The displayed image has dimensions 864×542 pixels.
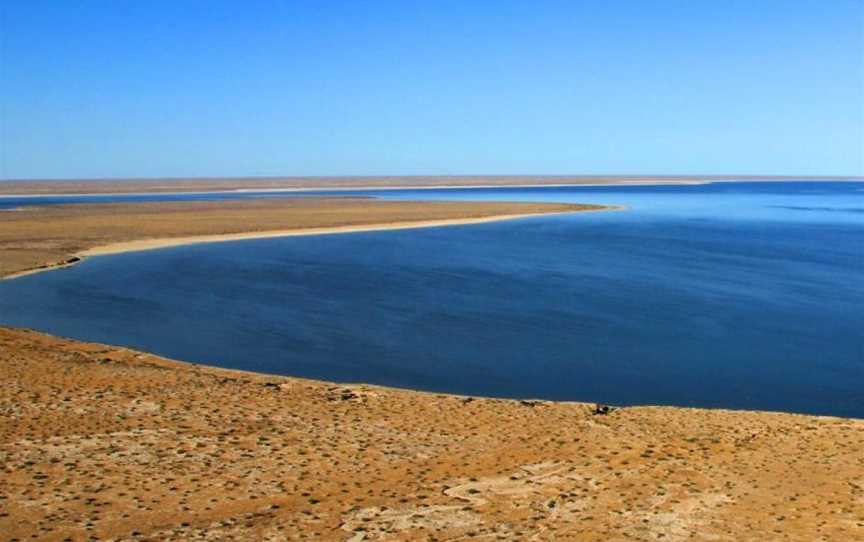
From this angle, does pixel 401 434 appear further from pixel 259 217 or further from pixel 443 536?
pixel 259 217

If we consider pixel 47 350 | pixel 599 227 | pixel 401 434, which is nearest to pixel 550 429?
pixel 401 434

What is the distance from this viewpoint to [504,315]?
91.9 ft

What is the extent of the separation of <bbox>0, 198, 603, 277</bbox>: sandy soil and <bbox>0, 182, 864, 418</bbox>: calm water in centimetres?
368

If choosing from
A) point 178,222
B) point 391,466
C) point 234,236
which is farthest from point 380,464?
point 178,222

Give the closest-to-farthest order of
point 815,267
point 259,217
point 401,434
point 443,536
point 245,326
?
point 443,536 → point 401,434 → point 245,326 → point 815,267 → point 259,217

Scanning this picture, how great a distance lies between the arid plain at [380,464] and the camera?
1046 cm

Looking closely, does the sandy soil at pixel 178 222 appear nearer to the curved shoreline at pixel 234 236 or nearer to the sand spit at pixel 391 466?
the curved shoreline at pixel 234 236

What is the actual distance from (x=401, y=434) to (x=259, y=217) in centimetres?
5787

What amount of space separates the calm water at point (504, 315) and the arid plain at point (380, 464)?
9.88 ft

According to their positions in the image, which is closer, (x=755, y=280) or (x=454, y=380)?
(x=454, y=380)

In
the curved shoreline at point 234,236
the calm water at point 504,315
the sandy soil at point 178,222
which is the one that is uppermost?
the sandy soil at point 178,222

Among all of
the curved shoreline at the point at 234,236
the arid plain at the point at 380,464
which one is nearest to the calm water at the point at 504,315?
the curved shoreline at the point at 234,236

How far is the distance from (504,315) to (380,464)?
51.1ft

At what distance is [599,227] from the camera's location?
65.8m
